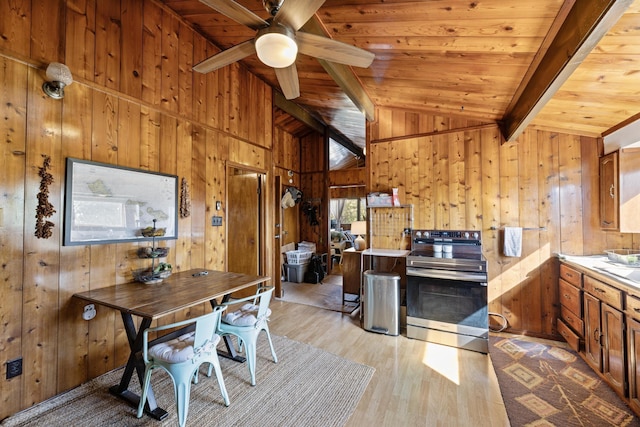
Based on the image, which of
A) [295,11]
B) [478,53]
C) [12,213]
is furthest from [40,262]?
[478,53]

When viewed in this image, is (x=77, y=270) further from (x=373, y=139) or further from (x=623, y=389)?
(x=623, y=389)

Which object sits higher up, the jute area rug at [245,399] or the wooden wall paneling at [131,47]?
the wooden wall paneling at [131,47]

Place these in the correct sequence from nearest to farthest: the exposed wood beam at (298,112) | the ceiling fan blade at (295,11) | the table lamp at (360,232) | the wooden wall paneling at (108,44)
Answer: the ceiling fan blade at (295,11)
the wooden wall paneling at (108,44)
the table lamp at (360,232)
the exposed wood beam at (298,112)

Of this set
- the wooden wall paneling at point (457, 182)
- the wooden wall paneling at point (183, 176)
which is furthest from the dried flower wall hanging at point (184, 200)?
the wooden wall paneling at point (457, 182)

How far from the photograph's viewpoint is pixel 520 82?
2.34 m

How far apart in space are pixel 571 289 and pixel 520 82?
2.11 m

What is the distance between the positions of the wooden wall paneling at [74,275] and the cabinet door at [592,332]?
14.0ft

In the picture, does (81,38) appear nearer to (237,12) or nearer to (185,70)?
(185,70)

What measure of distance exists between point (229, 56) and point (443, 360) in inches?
129

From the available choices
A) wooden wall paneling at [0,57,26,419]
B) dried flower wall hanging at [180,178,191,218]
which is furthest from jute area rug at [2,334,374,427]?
dried flower wall hanging at [180,178,191,218]

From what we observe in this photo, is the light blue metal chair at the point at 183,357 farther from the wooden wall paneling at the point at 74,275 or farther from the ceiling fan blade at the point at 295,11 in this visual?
the ceiling fan blade at the point at 295,11

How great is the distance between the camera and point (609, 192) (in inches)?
102

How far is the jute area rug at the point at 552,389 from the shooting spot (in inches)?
71.0

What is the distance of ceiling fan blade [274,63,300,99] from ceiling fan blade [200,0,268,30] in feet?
1.22
